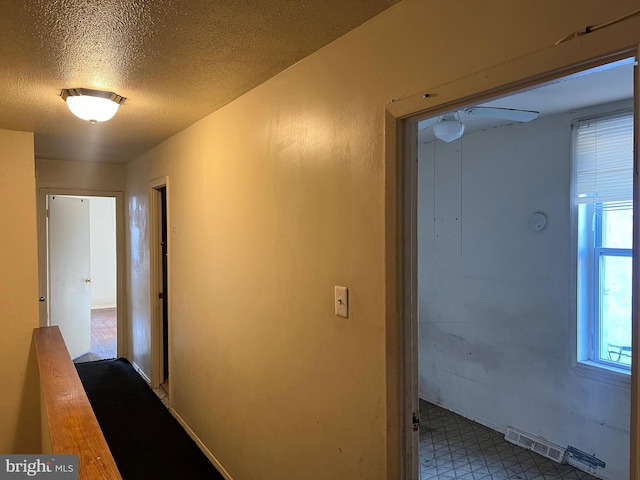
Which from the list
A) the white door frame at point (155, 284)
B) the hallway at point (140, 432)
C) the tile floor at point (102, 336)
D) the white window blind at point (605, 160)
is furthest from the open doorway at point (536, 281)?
the tile floor at point (102, 336)

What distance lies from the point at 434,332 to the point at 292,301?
2348 mm

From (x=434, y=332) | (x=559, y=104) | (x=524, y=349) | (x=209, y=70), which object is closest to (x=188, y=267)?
(x=209, y=70)

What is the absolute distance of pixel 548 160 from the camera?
308 centimetres

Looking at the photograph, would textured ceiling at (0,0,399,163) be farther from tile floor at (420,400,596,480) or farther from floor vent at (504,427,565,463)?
floor vent at (504,427,565,463)

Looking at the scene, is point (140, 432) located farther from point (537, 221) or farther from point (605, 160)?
point (605, 160)

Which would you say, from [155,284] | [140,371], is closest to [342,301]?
[155,284]

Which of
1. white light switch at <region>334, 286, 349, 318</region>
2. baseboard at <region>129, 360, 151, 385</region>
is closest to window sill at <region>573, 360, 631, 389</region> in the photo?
white light switch at <region>334, 286, 349, 318</region>

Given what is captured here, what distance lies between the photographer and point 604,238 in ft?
9.43

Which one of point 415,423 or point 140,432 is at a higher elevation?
point 415,423

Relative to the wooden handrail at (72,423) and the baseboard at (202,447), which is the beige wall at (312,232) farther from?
the wooden handrail at (72,423)

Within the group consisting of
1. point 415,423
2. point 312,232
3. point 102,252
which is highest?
point 312,232

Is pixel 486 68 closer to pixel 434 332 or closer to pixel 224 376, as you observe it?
pixel 224 376

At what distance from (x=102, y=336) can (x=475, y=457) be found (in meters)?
5.79

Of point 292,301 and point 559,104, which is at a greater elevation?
point 559,104
